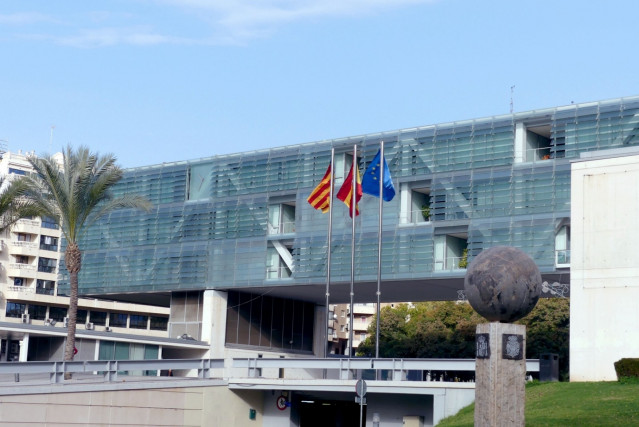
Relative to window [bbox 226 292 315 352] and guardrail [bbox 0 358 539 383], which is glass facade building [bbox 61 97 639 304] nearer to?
window [bbox 226 292 315 352]

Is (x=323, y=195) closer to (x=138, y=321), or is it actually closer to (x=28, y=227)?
(x=28, y=227)

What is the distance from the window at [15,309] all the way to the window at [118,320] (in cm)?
1021

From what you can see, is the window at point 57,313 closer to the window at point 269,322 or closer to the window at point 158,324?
the window at point 158,324

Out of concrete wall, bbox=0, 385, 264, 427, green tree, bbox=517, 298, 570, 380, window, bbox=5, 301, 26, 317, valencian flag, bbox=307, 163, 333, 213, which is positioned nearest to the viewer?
concrete wall, bbox=0, 385, 264, 427

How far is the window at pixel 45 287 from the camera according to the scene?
10300 centimetres

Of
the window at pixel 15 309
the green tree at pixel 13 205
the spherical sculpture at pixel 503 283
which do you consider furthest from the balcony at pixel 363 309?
the spherical sculpture at pixel 503 283

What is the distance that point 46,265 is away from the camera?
105 metres

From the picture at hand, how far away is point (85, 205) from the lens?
141 feet

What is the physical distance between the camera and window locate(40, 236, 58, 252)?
345 ft

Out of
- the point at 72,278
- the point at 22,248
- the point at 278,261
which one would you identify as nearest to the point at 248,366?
the point at 72,278

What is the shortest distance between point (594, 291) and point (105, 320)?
76.9 meters

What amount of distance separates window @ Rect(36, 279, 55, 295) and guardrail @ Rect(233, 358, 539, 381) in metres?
66.3

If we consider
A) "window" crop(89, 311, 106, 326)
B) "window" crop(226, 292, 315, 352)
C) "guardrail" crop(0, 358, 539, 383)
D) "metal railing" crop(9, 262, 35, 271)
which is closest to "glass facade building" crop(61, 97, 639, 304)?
"window" crop(226, 292, 315, 352)

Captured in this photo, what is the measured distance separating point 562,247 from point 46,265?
231 feet
